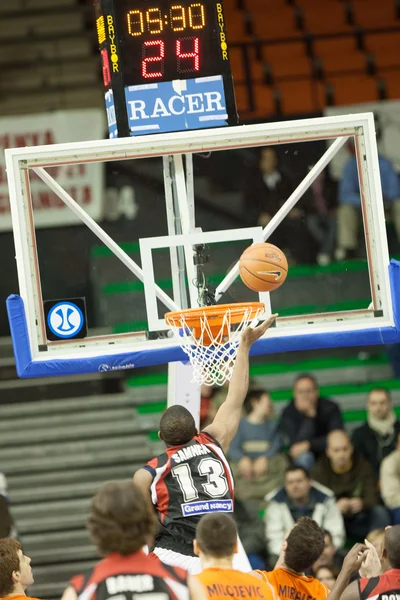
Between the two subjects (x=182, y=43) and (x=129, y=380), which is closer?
(x=182, y=43)

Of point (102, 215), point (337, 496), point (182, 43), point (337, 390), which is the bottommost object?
point (337, 496)

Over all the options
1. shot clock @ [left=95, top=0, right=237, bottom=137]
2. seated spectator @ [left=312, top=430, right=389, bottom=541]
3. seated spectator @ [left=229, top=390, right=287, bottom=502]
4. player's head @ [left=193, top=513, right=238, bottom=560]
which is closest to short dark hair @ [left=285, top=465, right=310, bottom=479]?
seated spectator @ [left=312, top=430, right=389, bottom=541]

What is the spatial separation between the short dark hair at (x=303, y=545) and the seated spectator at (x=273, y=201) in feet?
6.77

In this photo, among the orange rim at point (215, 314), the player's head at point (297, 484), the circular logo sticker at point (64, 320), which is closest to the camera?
the orange rim at point (215, 314)

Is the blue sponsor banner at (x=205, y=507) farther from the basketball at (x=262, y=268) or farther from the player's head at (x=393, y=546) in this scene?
the basketball at (x=262, y=268)

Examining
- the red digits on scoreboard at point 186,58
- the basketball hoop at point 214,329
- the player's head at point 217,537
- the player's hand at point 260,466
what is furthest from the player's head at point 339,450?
the player's head at point 217,537

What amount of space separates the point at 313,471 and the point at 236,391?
150 inches

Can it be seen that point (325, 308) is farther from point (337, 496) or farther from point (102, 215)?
point (337, 496)

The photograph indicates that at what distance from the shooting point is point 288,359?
37.1ft

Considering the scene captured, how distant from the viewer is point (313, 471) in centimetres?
941

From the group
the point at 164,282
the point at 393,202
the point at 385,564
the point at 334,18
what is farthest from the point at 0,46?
the point at 385,564

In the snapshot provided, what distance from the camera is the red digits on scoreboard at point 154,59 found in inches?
269

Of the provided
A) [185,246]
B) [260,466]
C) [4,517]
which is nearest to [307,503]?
[260,466]

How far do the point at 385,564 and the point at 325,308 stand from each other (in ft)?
6.37
